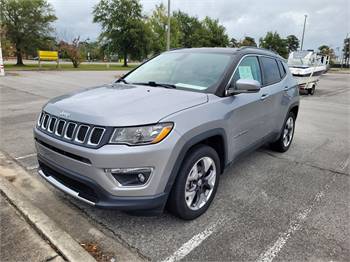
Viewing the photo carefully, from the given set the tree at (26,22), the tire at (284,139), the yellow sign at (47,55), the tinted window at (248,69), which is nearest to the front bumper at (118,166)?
the tinted window at (248,69)

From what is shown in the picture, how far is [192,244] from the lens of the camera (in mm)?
2621

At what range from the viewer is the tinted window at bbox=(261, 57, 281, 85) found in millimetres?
4230

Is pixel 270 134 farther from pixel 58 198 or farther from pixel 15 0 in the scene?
pixel 15 0

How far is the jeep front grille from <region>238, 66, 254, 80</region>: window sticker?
1.93m

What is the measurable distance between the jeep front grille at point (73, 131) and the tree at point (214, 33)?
164 feet

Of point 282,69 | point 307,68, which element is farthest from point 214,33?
point 282,69

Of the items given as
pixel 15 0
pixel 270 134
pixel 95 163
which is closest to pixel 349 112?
pixel 270 134

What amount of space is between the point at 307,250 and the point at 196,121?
1527 mm

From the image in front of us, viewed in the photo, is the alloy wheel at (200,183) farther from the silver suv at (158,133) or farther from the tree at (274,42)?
the tree at (274,42)

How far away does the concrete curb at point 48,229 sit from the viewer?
7.97 ft

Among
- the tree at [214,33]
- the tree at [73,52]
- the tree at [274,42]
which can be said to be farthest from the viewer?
the tree at [274,42]

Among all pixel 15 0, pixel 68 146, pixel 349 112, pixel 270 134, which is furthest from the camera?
pixel 15 0

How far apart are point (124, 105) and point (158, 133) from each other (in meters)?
0.46

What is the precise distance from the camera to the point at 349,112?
10055 mm
